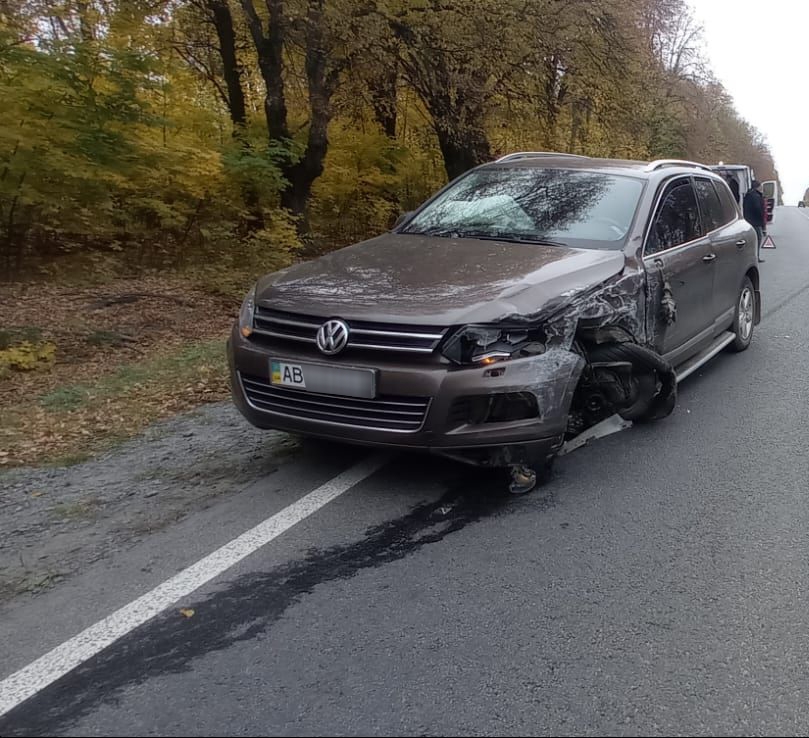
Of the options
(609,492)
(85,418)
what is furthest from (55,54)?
(609,492)

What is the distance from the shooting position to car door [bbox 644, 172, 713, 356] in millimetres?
5293

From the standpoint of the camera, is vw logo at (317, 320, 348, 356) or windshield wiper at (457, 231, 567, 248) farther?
windshield wiper at (457, 231, 567, 248)

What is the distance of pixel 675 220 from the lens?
577cm

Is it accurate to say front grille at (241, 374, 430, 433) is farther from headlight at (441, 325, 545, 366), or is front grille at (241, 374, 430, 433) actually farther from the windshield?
the windshield

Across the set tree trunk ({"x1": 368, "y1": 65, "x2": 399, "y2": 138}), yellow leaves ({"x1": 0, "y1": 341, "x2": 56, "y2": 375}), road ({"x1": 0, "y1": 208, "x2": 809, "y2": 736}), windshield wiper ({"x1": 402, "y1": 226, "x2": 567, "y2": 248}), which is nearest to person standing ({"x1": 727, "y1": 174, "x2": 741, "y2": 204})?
tree trunk ({"x1": 368, "y1": 65, "x2": 399, "y2": 138})

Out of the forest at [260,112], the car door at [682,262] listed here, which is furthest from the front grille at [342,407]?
the forest at [260,112]

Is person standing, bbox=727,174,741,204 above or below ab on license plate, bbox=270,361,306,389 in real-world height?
above

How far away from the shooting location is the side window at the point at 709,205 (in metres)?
6.48

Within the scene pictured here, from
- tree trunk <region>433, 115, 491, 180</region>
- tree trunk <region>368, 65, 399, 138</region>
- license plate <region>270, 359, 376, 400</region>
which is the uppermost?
tree trunk <region>368, 65, 399, 138</region>

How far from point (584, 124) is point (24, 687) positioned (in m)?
17.2

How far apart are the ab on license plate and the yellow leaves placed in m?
4.02

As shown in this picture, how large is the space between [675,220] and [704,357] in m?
1.25

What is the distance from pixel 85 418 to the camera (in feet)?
18.0

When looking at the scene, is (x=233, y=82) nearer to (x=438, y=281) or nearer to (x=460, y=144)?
(x=460, y=144)
